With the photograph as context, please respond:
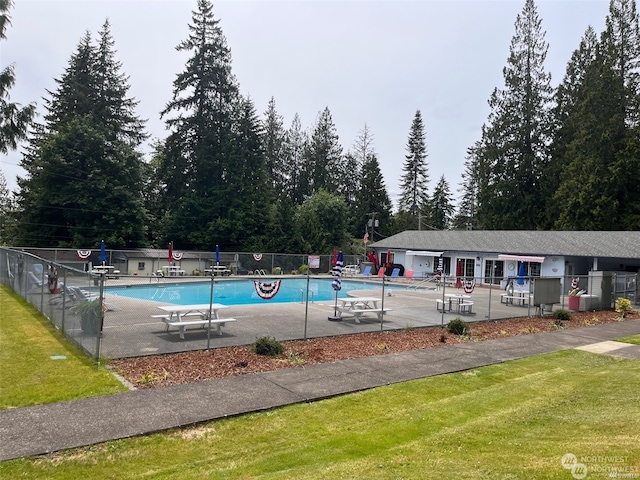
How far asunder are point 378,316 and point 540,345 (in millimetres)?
5292

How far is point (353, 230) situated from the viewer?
68688mm

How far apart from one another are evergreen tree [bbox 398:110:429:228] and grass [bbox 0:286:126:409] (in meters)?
68.7

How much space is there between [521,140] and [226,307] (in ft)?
166

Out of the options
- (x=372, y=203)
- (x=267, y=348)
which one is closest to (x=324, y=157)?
(x=372, y=203)

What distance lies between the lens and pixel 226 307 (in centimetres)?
1357

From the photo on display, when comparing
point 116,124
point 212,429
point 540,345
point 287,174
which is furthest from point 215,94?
point 212,429

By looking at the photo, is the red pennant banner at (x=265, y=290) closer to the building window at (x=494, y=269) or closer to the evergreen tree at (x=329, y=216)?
the building window at (x=494, y=269)

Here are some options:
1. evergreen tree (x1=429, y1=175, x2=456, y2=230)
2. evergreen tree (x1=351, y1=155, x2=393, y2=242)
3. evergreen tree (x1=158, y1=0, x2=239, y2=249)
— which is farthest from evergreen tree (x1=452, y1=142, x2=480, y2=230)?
evergreen tree (x1=158, y1=0, x2=239, y2=249)

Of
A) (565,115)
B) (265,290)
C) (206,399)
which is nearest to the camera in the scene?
(206,399)

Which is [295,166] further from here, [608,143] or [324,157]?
[608,143]

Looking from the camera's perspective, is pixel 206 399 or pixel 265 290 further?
pixel 265 290

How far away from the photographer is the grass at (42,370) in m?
7.00

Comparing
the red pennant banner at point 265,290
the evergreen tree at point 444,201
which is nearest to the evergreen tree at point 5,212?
the red pennant banner at point 265,290

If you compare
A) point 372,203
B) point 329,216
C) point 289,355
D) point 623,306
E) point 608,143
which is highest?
point 608,143
